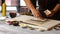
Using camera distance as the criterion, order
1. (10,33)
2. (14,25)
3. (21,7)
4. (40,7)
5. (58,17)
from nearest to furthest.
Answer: (10,33)
(14,25)
(58,17)
(40,7)
(21,7)

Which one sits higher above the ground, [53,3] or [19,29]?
[53,3]

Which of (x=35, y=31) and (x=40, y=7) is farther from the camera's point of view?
(x=40, y=7)

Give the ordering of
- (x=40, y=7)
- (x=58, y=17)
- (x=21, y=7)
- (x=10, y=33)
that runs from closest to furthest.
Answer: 1. (x=10, y=33)
2. (x=58, y=17)
3. (x=40, y=7)
4. (x=21, y=7)

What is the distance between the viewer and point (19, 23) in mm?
1286

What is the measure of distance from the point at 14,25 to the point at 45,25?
274mm

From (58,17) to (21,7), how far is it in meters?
0.66

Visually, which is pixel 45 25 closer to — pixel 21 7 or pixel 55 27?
pixel 55 27

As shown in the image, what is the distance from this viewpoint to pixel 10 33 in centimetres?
106

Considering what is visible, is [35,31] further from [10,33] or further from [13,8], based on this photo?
[13,8]

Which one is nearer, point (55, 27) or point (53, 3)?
point (55, 27)

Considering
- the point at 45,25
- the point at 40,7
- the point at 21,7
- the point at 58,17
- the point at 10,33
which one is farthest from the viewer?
the point at 21,7

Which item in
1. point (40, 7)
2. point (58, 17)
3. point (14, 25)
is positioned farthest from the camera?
point (40, 7)

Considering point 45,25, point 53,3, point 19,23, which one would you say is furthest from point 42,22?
point 53,3

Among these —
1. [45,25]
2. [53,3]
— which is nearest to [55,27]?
[45,25]
